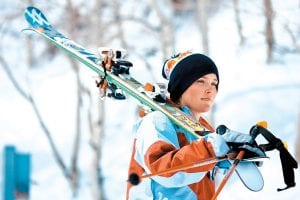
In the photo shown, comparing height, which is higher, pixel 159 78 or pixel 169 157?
pixel 159 78

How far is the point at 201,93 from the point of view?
2.43m

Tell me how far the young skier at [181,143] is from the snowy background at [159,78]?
8225 mm

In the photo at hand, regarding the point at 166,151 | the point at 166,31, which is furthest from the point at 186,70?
the point at 166,31

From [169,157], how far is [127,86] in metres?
0.70

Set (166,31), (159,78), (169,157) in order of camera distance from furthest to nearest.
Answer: (159,78)
(166,31)
(169,157)

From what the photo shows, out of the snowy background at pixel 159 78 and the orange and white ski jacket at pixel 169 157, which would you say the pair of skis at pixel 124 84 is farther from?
the snowy background at pixel 159 78

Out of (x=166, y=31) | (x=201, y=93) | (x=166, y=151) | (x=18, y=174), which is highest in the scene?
(x=166, y=31)

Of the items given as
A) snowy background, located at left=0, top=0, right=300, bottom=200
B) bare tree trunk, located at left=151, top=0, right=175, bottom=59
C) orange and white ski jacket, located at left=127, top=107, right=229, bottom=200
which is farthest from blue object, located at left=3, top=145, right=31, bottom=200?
snowy background, located at left=0, top=0, right=300, bottom=200

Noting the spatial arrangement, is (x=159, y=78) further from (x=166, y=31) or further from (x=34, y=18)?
(x=34, y=18)

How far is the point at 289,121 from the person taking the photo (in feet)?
40.4

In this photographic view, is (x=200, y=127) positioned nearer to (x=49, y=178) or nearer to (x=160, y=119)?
(x=160, y=119)

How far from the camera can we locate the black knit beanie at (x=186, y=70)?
244cm

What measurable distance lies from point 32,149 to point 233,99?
4434 mm

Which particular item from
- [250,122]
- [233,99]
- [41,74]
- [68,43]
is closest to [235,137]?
[68,43]
